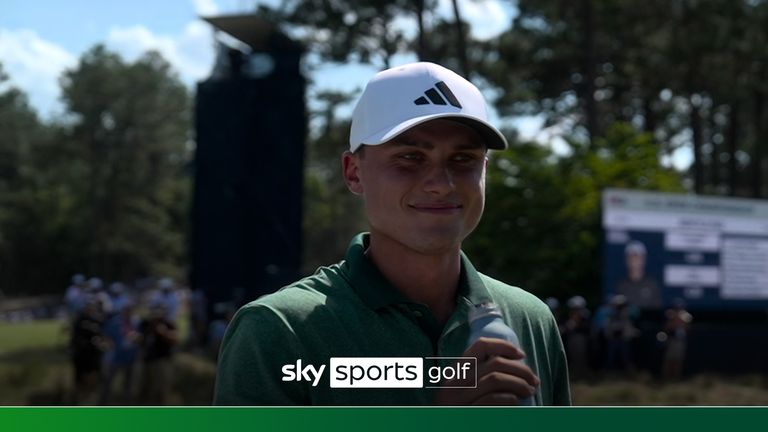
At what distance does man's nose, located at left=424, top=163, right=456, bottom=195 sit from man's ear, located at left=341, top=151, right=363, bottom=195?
0.08 meters

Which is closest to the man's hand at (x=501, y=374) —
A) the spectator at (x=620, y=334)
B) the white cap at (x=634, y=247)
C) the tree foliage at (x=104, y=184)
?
the spectator at (x=620, y=334)

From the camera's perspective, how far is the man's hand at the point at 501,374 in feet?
3.51

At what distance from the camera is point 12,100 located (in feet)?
26.7

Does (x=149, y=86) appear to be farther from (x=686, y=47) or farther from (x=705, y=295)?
(x=705, y=295)

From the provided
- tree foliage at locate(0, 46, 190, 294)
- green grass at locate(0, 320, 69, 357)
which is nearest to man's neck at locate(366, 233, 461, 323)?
green grass at locate(0, 320, 69, 357)

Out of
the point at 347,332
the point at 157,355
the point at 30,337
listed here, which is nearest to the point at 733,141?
the point at 30,337

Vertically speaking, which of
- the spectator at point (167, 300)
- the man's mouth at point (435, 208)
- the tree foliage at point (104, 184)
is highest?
the tree foliage at point (104, 184)

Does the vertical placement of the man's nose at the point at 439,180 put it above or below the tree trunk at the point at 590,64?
below

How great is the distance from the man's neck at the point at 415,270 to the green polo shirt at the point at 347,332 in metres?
0.02

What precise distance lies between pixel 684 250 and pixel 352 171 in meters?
9.67

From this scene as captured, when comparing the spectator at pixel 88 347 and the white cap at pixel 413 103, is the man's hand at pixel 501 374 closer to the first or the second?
the white cap at pixel 413 103

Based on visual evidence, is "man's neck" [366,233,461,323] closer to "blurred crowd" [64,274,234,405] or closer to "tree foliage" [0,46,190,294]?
"blurred crowd" [64,274,234,405]

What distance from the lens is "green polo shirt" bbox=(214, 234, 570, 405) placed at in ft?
3.43

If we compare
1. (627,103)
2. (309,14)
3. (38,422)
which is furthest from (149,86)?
(38,422)
